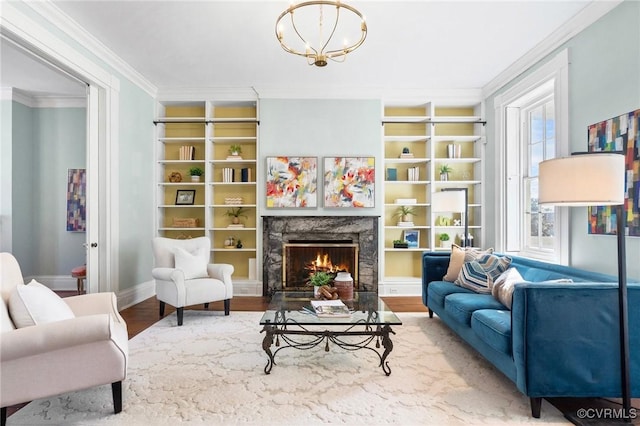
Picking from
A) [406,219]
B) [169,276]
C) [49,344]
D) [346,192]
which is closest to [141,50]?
[169,276]

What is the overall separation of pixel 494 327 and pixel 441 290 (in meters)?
1.14

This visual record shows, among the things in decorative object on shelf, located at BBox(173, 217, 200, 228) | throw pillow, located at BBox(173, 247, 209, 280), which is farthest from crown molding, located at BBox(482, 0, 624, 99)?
decorative object on shelf, located at BBox(173, 217, 200, 228)

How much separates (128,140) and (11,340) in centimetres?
328

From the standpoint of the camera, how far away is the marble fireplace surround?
490 cm

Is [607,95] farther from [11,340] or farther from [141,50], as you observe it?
[141,50]

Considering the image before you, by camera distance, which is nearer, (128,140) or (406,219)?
(128,140)

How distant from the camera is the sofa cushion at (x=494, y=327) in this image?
7.02ft

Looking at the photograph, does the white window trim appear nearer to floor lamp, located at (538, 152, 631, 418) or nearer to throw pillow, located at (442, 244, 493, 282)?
throw pillow, located at (442, 244, 493, 282)

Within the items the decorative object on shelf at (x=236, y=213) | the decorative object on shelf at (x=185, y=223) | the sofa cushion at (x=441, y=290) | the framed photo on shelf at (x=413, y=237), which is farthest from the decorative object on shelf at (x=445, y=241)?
the decorative object on shelf at (x=185, y=223)

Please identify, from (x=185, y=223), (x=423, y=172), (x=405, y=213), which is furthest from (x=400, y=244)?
(x=185, y=223)

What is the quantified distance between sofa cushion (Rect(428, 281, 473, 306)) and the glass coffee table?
70 cm

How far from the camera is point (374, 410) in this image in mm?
2033

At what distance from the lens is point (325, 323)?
2.48 metres

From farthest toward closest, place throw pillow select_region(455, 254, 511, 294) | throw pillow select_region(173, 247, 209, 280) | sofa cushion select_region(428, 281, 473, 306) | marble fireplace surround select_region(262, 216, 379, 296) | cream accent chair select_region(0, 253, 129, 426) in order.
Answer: marble fireplace surround select_region(262, 216, 379, 296) < throw pillow select_region(173, 247, 209, 280) < sofa cushion select_region(428, 281, 473, 306) < throw pillow select_region(455, 254, 511, 294) < cream accent chair select_region(0, 253, 129, 426)
